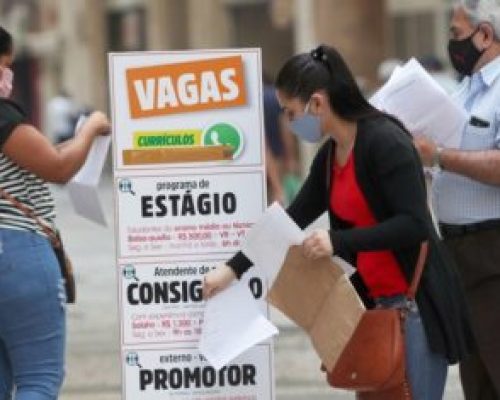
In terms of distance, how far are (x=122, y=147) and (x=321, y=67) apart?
3.85ft

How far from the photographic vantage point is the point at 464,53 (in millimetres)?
5773

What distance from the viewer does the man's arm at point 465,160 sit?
5496 millimetres

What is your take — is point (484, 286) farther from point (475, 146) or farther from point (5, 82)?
point (5, 82)

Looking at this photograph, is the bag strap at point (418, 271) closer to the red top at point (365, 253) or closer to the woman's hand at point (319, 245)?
the red top at point (365, 253)

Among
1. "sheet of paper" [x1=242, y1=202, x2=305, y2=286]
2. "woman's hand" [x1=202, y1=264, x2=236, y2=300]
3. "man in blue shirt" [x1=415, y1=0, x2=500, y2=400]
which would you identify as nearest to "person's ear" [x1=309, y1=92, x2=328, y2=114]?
"sheet of paper" [x1=242, y1=202, x2=305, y2=286]

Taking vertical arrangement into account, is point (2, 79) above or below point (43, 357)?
above

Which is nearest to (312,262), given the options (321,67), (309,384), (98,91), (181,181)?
(321,67)

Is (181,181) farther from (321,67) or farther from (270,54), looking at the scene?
(270,54)

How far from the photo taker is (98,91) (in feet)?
137

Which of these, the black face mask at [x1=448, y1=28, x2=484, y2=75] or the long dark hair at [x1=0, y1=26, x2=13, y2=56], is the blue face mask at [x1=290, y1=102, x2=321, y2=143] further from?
the long dark hair at [x1=0, y1=26, x2=13, y2=56]

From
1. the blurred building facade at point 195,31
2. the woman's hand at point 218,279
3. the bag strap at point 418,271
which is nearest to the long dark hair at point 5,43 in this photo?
the woman's hand at point 218,279

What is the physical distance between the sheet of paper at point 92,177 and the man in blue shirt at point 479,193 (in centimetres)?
133

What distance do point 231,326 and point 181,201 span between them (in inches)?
21.5

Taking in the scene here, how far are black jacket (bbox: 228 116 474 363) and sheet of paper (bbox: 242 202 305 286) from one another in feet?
0.46
